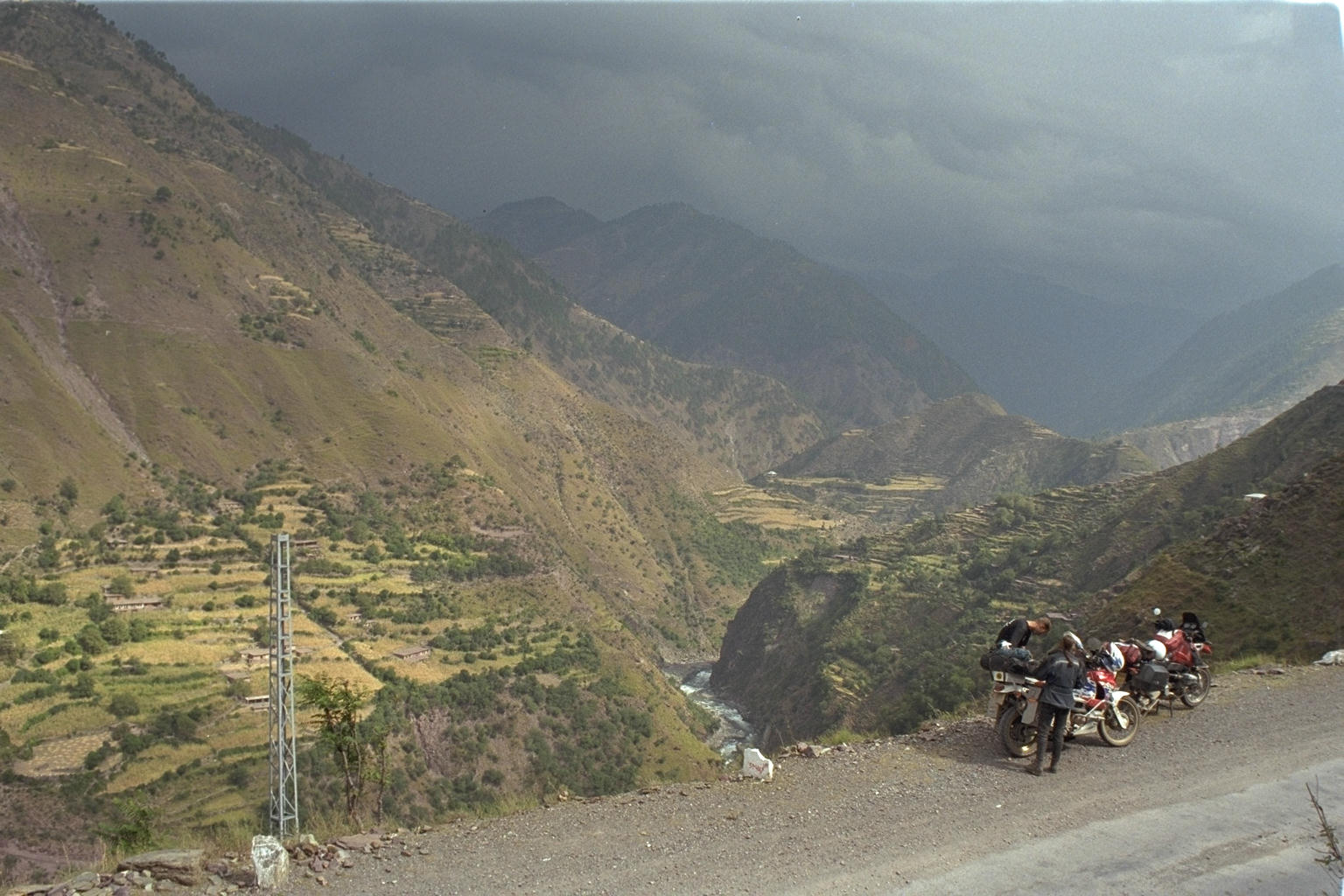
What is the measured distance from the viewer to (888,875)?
961 centimetres

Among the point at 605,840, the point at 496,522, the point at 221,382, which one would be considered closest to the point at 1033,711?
the point at 605,840

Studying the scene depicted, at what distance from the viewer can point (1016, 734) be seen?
42.7 ft

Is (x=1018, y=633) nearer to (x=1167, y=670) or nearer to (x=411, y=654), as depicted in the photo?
(x=1167, y=670)

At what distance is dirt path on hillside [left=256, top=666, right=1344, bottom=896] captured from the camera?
958 centimetres

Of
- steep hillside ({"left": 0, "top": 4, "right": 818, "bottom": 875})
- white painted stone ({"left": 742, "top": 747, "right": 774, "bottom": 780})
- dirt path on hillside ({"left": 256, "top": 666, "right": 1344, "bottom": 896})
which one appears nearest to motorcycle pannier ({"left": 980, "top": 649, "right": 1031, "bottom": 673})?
dirt path on hillside ({"left": 256, "top": 666, "right": 1344, "bottom": 896})

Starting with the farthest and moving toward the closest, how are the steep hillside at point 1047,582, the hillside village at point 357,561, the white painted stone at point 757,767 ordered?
1. the hillside village at point 357,561
2. the steep hillside at point 1047,582
3. the white painted stone at point 757,767

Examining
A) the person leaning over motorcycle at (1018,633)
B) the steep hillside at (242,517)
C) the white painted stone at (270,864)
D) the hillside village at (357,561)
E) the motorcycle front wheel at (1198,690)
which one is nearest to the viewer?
the white painted stone at (270,864)

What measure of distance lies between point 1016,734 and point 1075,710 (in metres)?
1.06

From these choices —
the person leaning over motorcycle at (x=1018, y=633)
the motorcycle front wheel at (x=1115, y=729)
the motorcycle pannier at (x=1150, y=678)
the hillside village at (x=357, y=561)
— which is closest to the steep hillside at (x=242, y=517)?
the hillside village at (x=357, y=561)

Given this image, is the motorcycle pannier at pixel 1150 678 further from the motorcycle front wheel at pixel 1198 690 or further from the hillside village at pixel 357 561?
the hillside village at pixel 357 561

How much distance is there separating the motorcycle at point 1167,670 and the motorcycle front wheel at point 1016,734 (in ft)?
8.89

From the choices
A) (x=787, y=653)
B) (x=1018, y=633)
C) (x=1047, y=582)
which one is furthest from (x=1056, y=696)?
(x=787, y=653)

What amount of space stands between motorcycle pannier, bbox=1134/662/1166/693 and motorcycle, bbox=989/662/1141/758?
501 millimetres

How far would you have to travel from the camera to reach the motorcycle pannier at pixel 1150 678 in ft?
47.2
